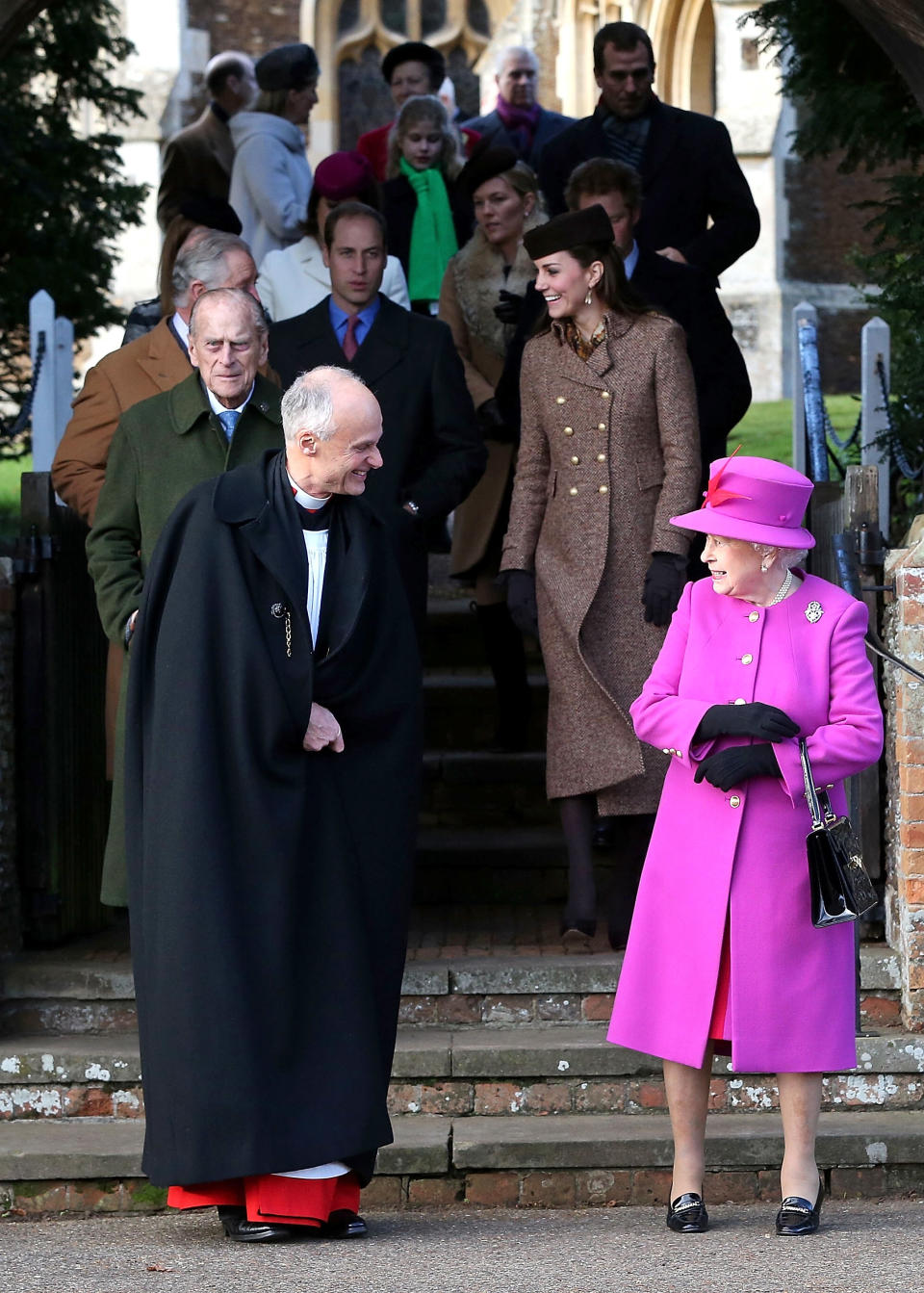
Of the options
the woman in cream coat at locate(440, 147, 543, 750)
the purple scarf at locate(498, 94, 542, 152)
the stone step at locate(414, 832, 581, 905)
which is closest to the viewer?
the stone step at locate(414, 832, 581, 905)

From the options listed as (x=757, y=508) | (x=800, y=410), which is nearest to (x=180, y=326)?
(x=757, y=508)

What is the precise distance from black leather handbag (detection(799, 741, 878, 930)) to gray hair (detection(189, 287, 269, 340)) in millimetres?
1737

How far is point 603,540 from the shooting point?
19.9 ft

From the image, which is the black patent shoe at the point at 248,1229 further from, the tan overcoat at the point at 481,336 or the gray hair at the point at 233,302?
the tan overcoat at the point at 481,336

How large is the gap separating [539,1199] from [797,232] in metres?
21.5

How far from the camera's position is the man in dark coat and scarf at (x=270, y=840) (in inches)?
176

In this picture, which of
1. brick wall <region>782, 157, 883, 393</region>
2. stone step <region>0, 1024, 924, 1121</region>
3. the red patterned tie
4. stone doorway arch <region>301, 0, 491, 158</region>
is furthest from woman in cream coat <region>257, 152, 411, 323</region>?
stone doorway arch <region>301, 0, 491, 158</region>

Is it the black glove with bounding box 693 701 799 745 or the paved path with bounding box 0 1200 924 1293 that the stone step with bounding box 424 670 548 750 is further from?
the black glove with bounding box 693 701 799 745

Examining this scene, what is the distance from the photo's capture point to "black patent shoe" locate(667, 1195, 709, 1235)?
459 cm

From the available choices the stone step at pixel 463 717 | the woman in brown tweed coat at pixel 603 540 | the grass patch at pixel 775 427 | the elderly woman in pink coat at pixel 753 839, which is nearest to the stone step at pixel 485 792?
the stone step at pixel 463 717

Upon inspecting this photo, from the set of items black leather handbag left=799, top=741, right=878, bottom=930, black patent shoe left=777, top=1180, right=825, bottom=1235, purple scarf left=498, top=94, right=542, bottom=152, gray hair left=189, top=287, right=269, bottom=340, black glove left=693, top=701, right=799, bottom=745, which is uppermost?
purple scarf left=498, top=94, right=542, bottom=152

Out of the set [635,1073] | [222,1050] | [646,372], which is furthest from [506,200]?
[222,1050]

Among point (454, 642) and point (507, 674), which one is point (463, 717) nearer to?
point (507, 674)

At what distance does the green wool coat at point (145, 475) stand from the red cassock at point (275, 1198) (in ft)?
3.56
